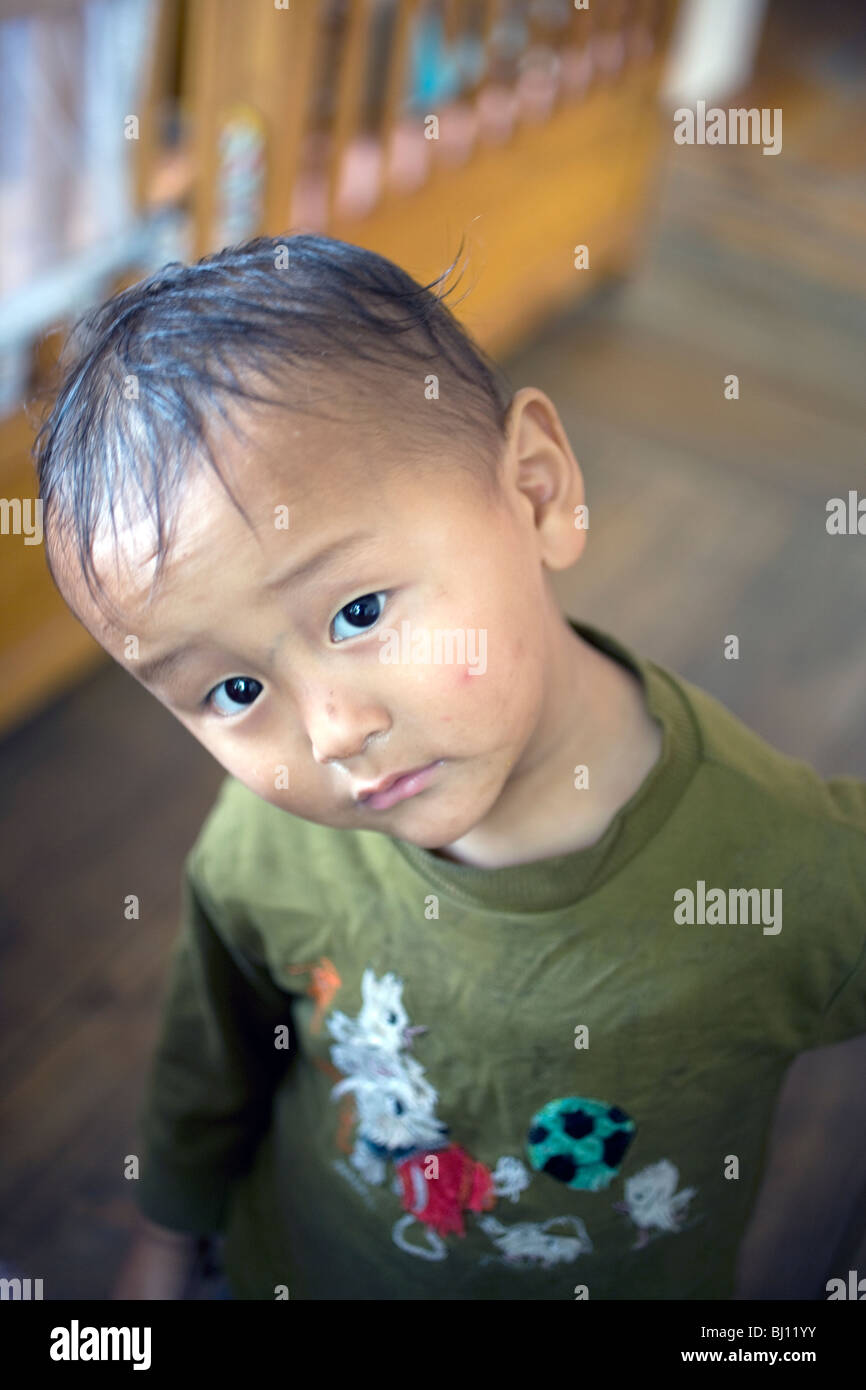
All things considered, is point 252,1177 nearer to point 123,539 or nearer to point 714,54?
point 123,539

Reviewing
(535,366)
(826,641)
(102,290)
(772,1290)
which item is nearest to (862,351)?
(535,366)

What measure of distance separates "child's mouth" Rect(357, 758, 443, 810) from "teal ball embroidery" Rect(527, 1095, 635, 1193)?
216 millimetres

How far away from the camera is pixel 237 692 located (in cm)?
57

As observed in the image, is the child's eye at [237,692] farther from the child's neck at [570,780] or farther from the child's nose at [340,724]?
the child's neck at [570,780]

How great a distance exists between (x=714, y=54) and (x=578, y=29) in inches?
73.0

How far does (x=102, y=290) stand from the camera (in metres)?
1.61

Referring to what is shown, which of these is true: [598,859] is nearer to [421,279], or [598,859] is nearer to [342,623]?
[342,623]

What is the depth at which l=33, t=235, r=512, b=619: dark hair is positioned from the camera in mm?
526

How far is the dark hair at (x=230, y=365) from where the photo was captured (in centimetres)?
53

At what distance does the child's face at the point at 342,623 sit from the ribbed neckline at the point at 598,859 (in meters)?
0.07

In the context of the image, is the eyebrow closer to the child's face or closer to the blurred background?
the child's face

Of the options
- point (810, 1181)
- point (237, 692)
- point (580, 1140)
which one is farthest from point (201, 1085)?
point (810, 1181)

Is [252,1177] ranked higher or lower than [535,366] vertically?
lower

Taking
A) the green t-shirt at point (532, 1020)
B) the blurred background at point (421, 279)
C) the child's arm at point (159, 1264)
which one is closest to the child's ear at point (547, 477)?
the green t-shirt at point (532, 1020)
